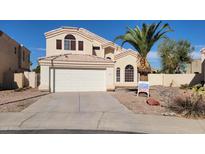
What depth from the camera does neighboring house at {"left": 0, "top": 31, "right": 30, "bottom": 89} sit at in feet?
79.3

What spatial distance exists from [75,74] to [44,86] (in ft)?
9.01

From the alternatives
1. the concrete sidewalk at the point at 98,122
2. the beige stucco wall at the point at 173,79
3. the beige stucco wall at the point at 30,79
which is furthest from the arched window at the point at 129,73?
the concrete sidewalk at the point at 98,122

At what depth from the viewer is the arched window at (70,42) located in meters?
27.6

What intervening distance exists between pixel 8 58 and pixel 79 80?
943cm

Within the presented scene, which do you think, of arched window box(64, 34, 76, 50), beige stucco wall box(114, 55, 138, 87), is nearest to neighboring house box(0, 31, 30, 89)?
arched window box(64, 34, 76, 50)

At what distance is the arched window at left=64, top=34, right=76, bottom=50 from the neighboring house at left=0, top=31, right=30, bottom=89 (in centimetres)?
581

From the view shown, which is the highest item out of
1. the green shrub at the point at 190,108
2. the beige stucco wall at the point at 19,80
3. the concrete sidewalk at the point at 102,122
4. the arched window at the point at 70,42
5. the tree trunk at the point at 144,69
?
the arched window at the point at 70,42

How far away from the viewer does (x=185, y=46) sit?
35219 mm

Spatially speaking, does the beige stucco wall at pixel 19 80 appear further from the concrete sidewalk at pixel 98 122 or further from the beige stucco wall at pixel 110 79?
the concrete sidewalk at pixel 98 122

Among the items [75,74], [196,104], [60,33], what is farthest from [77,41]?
[196,104]

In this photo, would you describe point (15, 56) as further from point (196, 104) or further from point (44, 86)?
point (196, 104)

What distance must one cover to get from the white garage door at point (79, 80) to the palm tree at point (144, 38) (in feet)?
13.3

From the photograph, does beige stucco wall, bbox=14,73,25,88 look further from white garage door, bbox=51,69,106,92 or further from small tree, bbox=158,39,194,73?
small tree, bbox=158,39,194,73

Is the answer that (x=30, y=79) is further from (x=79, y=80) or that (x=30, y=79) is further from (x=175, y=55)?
(x=175, y=55)
